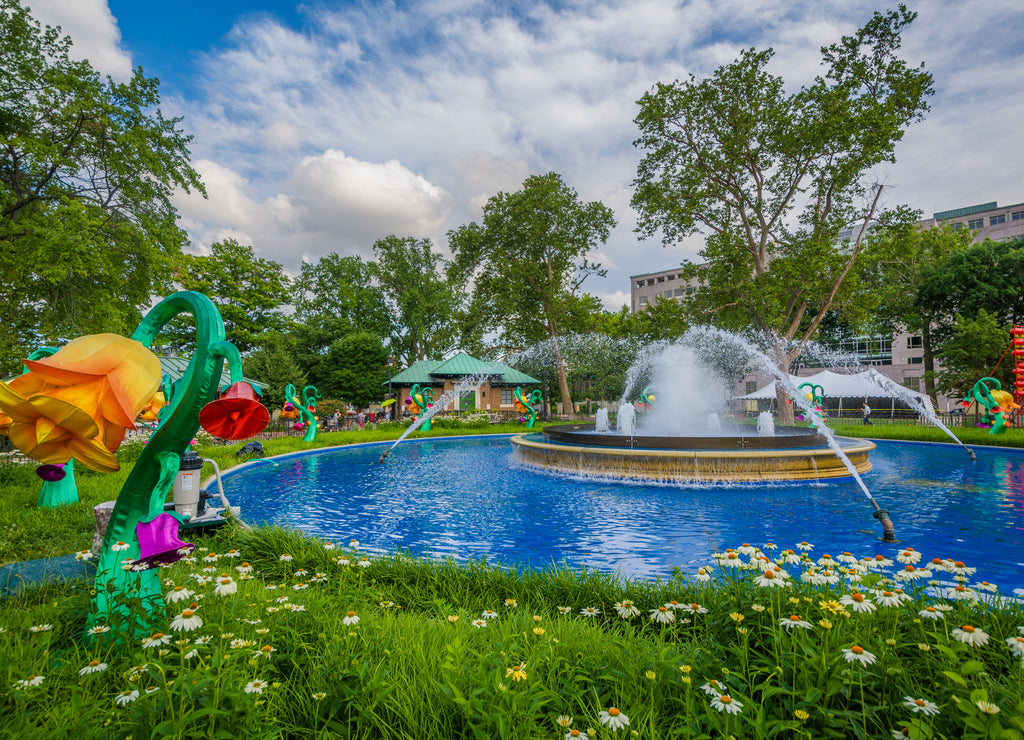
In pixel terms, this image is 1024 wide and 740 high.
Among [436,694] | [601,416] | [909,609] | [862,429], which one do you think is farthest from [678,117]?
[436,694]

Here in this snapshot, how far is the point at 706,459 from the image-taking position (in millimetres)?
11727

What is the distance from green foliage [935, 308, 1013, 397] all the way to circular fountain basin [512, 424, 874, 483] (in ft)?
72.2

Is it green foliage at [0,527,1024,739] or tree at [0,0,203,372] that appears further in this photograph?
tree at [0,0,203,372]

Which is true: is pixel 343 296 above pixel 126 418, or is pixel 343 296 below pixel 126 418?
above

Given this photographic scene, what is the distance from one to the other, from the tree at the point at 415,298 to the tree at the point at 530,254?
1801 centimetres

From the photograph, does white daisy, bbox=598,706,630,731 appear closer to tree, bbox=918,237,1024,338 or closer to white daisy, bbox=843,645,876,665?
white daisy, bbox=843,645,876,665

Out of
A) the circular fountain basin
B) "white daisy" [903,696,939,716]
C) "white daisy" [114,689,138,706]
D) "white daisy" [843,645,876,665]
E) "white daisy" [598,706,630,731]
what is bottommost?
the circular fountain basin

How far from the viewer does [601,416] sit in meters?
20.3

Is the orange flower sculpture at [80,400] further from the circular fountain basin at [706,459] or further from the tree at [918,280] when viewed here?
the tree at [918,280]

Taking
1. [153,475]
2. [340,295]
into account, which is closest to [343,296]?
[340,295]

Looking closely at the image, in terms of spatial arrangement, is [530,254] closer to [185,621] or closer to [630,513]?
[630,513]

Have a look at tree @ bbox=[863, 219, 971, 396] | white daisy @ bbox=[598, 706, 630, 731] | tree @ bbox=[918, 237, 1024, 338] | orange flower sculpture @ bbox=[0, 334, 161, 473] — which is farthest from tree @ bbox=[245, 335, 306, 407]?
tree @ bbox=[918, 237, 1024, 338]

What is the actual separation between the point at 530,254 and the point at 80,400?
33.0 metres

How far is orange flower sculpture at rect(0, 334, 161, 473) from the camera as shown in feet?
7.02
